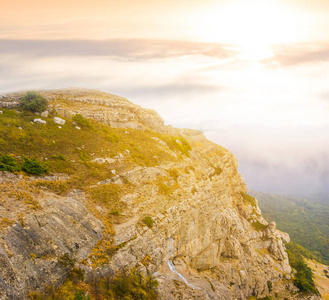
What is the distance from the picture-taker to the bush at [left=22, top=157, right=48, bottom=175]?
26.8m

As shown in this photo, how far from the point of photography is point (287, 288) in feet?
225

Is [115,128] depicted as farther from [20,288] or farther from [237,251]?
[237,251]

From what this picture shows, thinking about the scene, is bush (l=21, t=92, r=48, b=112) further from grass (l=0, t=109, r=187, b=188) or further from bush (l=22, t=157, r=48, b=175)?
bush (l=22, t=157, r=48, b=175)

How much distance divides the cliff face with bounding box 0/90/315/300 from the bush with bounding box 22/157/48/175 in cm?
226

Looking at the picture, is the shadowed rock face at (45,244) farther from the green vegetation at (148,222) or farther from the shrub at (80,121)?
the shrub at (80,121)

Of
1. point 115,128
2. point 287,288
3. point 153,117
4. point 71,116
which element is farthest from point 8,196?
point 287,288

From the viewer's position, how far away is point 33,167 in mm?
27469

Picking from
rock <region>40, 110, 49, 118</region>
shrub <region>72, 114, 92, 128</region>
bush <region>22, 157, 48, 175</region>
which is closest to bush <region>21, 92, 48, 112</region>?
rock <region>40, 110, 49, 118</region>

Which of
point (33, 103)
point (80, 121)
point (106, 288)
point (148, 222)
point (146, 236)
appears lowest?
point (146, 236)

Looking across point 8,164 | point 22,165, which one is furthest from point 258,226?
point 8,164

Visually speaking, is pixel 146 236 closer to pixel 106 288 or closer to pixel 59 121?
pixel 106 288

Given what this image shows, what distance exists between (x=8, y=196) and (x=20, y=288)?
10.8 m

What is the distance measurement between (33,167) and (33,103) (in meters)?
23.4

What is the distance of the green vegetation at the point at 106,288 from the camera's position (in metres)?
17.0
